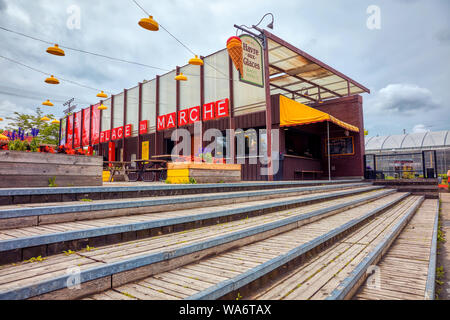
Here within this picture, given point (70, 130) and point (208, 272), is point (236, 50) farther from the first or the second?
point (70, 130)

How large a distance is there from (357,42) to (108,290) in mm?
12585

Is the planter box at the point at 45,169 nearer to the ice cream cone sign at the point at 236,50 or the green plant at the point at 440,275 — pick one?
the green plant at the point at 440,275

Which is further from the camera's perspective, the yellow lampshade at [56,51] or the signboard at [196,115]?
the signboard at [196,115]

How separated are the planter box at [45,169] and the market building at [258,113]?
5763 millimetres

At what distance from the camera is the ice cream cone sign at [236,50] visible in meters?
7.75

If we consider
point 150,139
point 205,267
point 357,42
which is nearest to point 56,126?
point 150,139

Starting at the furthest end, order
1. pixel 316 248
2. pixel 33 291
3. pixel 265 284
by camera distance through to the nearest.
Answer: pixel 316 248 < pixel 265 284 < pixel 33 291

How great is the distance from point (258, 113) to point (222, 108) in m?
1.90

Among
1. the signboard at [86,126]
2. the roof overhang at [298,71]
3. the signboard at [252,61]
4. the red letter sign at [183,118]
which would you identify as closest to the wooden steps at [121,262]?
the signboard at [252,61]

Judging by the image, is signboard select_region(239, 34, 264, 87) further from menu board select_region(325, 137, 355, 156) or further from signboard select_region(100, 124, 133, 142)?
signboard select_region(100, 124, 133, 142)

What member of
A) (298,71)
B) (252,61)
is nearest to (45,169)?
(252,61)

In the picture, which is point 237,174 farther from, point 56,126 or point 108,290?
point 56,126

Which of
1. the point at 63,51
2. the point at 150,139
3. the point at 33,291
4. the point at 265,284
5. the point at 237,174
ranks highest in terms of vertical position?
the point at 63,51

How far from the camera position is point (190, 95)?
1318 centimetres
